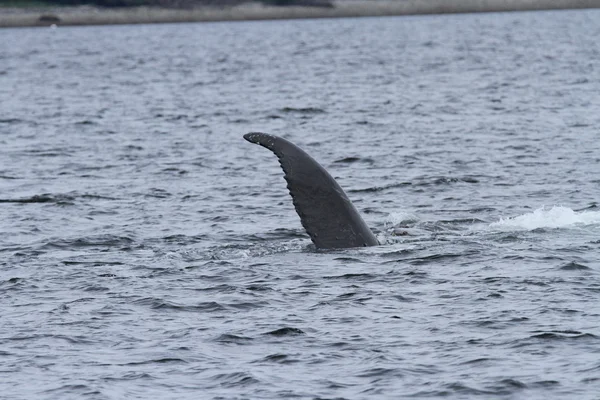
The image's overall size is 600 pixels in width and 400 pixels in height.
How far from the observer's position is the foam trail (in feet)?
56.4

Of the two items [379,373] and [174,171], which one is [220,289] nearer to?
[379,373]

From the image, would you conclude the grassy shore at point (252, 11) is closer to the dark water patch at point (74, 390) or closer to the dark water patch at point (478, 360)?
the dark water patch at point (478, 360)

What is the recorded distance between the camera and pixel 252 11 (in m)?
136

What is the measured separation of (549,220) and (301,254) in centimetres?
364

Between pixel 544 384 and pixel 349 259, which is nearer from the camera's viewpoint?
pixel 544 384

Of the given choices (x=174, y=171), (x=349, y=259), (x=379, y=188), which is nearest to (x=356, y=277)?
(x=349, y=259)

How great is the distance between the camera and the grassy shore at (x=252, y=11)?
13062 cm

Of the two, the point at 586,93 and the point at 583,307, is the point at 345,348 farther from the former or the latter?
the point at 586,93

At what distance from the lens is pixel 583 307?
1307cm

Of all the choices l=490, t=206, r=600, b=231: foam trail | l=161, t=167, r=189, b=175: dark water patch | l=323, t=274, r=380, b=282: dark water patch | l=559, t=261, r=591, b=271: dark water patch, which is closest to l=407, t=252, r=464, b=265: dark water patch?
l=323, t=274, r=380, b=282: dark water patch

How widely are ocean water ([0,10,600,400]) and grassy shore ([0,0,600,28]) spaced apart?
91.0 m

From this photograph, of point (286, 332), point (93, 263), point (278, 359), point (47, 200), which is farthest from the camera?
point (47, 200)

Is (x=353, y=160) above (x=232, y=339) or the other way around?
the other way around

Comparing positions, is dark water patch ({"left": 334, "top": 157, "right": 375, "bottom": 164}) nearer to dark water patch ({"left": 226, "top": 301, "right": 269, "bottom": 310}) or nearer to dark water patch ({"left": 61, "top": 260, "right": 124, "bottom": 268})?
dark water patch ({"left": 61, "top": 260, "right": 124, "bottom": 268})
